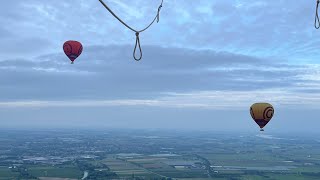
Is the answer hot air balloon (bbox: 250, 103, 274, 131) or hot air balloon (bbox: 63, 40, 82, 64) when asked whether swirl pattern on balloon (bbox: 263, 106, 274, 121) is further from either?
hot air balloon (bbox: 63, 40, 82, 64)

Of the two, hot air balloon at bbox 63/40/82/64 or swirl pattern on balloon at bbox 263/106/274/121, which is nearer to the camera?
hot air balloon at bbox 63/40/82/64

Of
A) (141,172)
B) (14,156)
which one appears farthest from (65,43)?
(14,156)

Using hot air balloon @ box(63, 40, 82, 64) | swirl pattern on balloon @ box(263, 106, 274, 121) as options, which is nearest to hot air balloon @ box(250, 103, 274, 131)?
swirl pattern on balloon @ box(263, 106, 274, 121)

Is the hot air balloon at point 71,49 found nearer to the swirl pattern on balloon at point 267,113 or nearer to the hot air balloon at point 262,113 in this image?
the hot air balloon at point 262,113

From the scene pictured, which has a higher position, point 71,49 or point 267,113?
point 71,49

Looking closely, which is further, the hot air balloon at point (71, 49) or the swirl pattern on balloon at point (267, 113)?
the swirl pattern on balloon at point (267, 113)

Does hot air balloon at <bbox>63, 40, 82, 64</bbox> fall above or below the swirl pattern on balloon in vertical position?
above

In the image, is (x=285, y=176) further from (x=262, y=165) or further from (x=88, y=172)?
(x=88, y=172)

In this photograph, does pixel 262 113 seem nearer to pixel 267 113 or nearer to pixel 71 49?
pixel 267 113

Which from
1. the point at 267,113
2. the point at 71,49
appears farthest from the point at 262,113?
the point at 71,49

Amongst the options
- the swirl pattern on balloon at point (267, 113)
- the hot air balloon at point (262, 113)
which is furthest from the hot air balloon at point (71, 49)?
the swirl pattern on balloon at point (267, 113)
